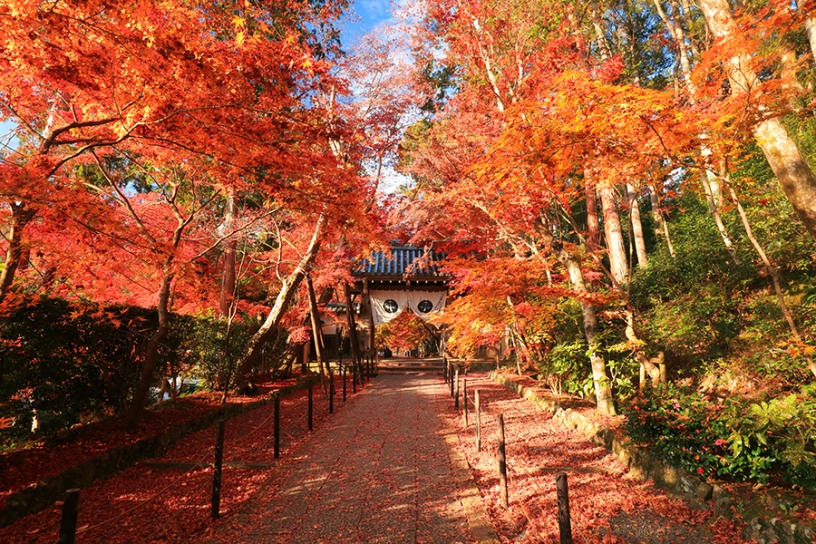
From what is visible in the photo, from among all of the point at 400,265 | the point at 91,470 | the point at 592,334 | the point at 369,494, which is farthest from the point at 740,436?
the point at 400,265

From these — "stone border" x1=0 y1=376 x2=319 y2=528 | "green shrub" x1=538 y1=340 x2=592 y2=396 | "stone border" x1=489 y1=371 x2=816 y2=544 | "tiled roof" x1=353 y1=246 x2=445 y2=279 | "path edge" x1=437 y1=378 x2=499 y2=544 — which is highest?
"tiled roof" x1=353 y1=246 x2=445 y2=279

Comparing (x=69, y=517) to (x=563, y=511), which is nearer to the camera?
(x=69, y=517)

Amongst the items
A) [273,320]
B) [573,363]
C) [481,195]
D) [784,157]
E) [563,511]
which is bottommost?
[563,511]

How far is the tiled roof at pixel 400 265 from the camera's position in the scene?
16.4 metres

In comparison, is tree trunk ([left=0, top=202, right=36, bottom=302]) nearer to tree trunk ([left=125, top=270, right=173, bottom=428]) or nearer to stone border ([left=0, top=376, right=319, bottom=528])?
tree trunk ([left=125, top=270, right=173, bottom=428])

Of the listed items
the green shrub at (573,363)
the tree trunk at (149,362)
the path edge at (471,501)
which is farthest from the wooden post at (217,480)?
the green shrub at (573,363)

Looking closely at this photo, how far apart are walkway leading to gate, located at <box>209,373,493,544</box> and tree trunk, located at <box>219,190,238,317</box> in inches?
198

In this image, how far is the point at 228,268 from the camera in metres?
10.9

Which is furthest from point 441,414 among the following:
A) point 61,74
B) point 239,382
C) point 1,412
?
point 61,74

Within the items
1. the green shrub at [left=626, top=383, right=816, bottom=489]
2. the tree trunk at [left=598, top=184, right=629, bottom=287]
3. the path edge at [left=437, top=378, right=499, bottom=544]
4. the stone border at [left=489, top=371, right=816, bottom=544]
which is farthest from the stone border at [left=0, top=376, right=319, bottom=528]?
the tree trunk at [left=598, top=184, right=629, bottom=287]

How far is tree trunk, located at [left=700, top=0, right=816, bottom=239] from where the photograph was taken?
4.64 m

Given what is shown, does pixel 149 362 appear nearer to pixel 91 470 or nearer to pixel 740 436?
pixel 91 470

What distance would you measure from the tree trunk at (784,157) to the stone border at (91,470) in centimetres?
866

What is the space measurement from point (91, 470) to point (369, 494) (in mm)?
3279
